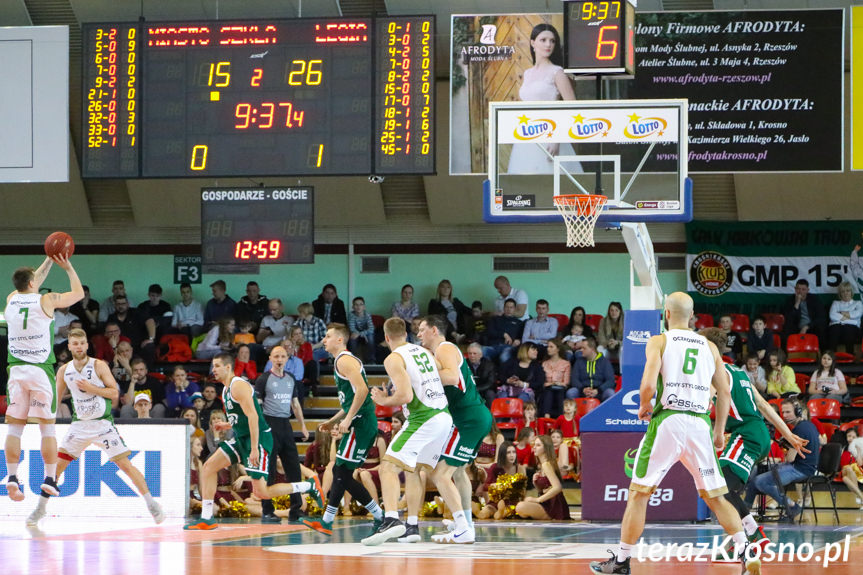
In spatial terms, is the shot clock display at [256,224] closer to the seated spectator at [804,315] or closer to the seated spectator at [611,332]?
the seated spectator at [611,332]

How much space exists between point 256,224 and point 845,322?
10.7 metres

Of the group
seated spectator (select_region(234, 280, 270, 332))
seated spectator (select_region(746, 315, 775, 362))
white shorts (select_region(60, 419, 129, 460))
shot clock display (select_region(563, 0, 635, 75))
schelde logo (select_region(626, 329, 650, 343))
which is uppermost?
shot clock display (select_region(563, 0, 635, 75))

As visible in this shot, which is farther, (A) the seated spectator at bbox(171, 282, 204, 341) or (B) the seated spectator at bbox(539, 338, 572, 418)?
(A) the seated spectator at bbox(171, 282, 204, 341)

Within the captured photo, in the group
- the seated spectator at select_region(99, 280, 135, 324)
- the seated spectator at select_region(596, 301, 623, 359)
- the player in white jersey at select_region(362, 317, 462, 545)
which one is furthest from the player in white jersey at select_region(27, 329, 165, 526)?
the seated spectator at select_region(596, 301, 623, 359)

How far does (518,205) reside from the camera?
47.2 feet

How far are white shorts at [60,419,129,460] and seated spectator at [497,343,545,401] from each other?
7804 millimetres

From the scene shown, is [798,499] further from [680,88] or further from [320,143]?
[320,143]

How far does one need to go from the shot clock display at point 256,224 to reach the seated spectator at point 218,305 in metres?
6.47

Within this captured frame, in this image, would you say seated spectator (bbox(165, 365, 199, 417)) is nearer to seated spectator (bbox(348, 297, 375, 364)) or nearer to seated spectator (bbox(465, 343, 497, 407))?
seated spectator (bbox(348, 297, 375, 364))

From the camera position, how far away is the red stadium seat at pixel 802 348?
71.2 feet

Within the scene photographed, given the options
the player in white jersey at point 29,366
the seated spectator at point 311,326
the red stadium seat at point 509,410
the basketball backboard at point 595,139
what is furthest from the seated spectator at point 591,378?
the player in white jersey at point 29,366

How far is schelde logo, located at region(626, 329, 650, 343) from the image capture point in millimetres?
14117

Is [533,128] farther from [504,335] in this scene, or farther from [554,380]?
[504,335]

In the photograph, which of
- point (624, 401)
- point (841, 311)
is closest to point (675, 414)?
point (624, 401)
